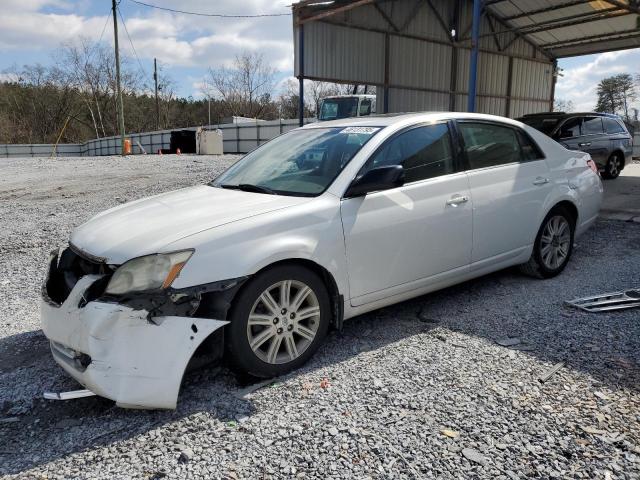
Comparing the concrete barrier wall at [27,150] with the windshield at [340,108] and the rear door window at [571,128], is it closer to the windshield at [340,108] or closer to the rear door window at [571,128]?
the windshield at [340,108]

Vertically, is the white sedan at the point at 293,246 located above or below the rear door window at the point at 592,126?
below

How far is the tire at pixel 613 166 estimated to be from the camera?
12.2 meters

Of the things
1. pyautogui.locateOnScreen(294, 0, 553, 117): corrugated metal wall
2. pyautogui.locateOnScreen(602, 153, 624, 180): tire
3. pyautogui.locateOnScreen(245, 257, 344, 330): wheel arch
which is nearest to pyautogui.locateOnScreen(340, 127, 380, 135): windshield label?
pyautogui.locateOnScreen(245, 257, 344, 330): wheel arch

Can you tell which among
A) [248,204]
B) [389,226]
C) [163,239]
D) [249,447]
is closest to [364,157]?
[389,226]

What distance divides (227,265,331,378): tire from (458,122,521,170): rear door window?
188 centimetres

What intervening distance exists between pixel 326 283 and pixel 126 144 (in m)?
27.6

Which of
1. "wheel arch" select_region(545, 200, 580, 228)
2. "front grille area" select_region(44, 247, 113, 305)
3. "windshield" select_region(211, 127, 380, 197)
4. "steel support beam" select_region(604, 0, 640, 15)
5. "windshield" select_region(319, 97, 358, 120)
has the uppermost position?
"steel support beam" select_region(604, 0, 640, 15)

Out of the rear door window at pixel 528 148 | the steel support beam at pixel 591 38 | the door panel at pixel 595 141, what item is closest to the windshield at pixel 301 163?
the rear door window at pixel 528 148

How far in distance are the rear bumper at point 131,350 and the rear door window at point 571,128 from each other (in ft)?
35.5

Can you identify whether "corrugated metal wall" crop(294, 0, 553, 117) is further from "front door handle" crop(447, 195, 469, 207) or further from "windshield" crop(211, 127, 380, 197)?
"front door handle" crop(447, 195, 469, 207)

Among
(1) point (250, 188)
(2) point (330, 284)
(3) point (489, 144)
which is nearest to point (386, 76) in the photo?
(3) point (489, 144)

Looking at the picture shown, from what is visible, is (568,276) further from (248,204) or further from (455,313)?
(248,204)

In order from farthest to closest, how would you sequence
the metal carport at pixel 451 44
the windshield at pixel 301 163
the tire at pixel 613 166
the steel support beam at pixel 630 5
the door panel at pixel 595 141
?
the metal carport at pixel 451 44, the steel support beam at pixel 630 5, the tire at pixel 613 166, the door panel at pixel 595 141, the windshield at pixel 301 163

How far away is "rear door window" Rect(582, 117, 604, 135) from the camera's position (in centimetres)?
1172
